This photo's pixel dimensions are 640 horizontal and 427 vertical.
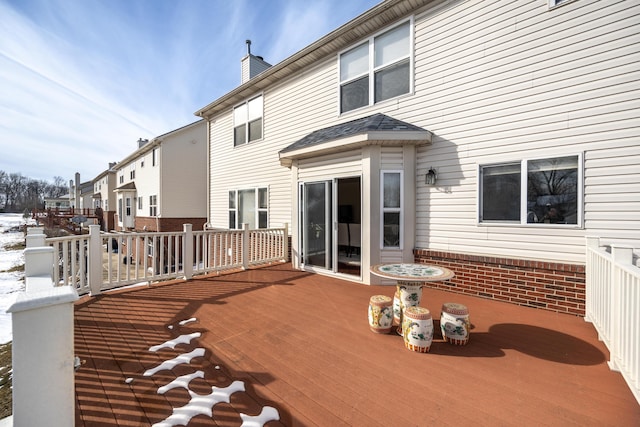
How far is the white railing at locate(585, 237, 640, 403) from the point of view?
6.18 feet

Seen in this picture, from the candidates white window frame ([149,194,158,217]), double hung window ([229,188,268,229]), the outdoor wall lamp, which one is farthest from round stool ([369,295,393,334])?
white window frame ([149,194,158,217])

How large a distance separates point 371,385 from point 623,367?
6.49 feet

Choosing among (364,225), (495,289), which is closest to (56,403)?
(364,225)

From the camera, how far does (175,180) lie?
14.7m

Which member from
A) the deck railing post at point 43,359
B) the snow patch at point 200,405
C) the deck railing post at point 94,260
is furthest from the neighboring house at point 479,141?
the deck railing post at point 43,359

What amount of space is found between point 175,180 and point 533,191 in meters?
Result: 15.6

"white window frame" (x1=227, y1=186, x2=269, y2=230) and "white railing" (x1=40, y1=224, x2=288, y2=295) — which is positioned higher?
"white window frame" (x1=227, y1=186, x2=269, y2=230)

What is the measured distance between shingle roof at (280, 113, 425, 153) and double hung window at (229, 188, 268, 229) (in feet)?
9.14

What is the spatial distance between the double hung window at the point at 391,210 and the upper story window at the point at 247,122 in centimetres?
528

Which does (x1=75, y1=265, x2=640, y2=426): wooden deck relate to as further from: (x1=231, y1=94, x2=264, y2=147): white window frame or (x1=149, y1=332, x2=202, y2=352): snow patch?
(x1=231, y1=94, x2=264, y2=147): white window frame

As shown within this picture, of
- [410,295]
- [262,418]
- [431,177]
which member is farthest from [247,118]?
[262,418]

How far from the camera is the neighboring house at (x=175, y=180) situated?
14.5m

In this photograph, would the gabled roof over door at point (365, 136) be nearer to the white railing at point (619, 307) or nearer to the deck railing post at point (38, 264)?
the white railing at point (619, 307)

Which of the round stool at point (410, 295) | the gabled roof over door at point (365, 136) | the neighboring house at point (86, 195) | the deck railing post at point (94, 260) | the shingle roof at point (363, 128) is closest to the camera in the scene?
the round stool at point (410, 295)
